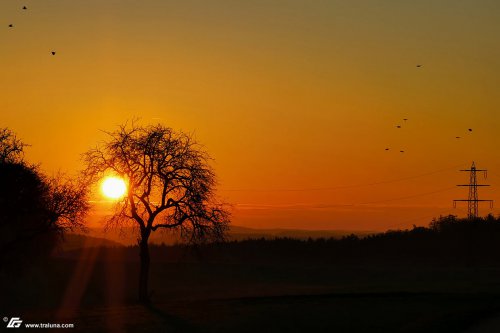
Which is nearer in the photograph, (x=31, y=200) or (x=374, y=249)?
(x=31, y=200)

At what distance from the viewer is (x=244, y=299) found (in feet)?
160

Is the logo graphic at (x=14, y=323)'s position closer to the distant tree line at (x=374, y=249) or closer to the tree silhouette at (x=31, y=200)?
the tree silhouette at (x=31, y=200)

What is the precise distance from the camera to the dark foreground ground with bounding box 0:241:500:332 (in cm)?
3566

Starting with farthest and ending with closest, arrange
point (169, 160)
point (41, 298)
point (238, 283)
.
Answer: point (238, 283) < point (41, 298) < point (169, 160)

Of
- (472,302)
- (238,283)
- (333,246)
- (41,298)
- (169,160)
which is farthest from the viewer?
(333,246)

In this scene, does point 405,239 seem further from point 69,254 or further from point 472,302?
point 472,302

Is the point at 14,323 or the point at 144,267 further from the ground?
the point at 144,267

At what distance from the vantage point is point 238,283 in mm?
78250

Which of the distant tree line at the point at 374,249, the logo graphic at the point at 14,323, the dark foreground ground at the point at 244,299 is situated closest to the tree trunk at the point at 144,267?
the dark foreground ground at the point at 244,299

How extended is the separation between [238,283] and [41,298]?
21516 mm

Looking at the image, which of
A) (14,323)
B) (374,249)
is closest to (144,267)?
(14,323)

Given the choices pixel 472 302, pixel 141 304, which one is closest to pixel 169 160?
pixel 141 304

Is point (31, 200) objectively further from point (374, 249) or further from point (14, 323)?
point (374, 249)

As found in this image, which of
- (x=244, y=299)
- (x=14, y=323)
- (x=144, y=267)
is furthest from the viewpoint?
(x=144, y=267)
